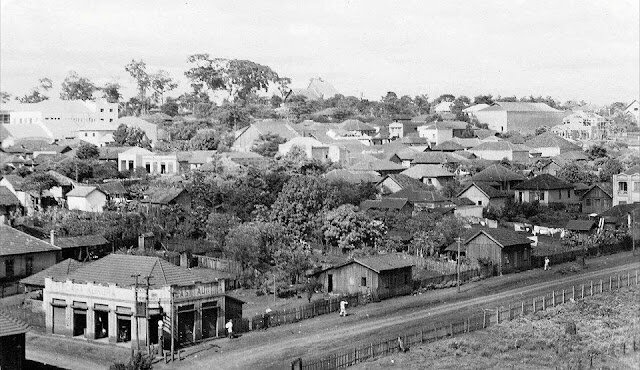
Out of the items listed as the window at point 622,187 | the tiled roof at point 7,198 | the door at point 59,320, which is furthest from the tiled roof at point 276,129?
the door at point 59,320

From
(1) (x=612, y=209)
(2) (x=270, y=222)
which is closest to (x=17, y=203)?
(2) (x=270, y=222)

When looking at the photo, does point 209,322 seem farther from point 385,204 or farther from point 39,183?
point 39,183

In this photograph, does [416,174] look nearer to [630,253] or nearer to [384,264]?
[630,253]

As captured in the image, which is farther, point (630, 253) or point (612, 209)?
point (612, 209)

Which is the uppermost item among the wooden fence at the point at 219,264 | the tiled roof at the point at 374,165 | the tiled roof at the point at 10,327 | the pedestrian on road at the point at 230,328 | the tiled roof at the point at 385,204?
the tiled roof at the point at 374,165

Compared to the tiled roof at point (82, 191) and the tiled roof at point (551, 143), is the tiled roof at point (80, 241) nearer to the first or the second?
the tiled roof at point (82, 191)

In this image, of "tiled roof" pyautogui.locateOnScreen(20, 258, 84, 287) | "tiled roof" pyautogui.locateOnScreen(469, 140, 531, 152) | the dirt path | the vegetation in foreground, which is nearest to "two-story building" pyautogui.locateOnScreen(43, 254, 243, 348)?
the dirt path
